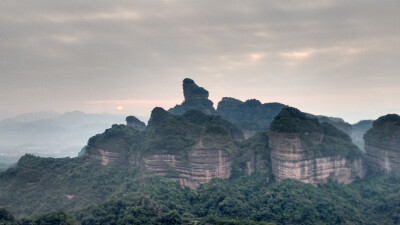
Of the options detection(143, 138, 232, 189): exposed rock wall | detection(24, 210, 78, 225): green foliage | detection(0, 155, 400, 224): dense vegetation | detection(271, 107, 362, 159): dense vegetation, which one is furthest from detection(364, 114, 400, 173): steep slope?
detection(24, 210, 78, 225): green foliage

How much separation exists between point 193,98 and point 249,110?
2006cm

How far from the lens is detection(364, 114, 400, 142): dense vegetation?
45750 millimetres

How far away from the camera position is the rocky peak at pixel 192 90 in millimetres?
89512

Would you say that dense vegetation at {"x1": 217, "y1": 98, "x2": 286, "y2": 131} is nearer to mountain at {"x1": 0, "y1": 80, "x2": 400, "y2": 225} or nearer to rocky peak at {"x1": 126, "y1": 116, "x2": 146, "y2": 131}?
rocky peak at {"x1": 126, "y1": 116, "x2": 146, "y2": 131}

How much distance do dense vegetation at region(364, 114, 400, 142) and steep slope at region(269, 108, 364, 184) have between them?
4.86 metres

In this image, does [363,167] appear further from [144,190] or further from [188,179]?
[144,190]

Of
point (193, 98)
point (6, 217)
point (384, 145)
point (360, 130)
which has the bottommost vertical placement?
point (6, 217)

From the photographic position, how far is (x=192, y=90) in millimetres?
89562

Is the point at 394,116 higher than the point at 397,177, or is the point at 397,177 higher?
the point at 394,116

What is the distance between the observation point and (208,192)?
39.4 m

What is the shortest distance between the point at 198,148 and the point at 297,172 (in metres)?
16.7

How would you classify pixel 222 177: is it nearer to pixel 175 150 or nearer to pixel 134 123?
pixel 175 150

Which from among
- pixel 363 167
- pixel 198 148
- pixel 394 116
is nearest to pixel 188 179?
pixel 198 148

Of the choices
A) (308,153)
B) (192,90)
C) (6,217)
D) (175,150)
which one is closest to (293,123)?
(308,153)
